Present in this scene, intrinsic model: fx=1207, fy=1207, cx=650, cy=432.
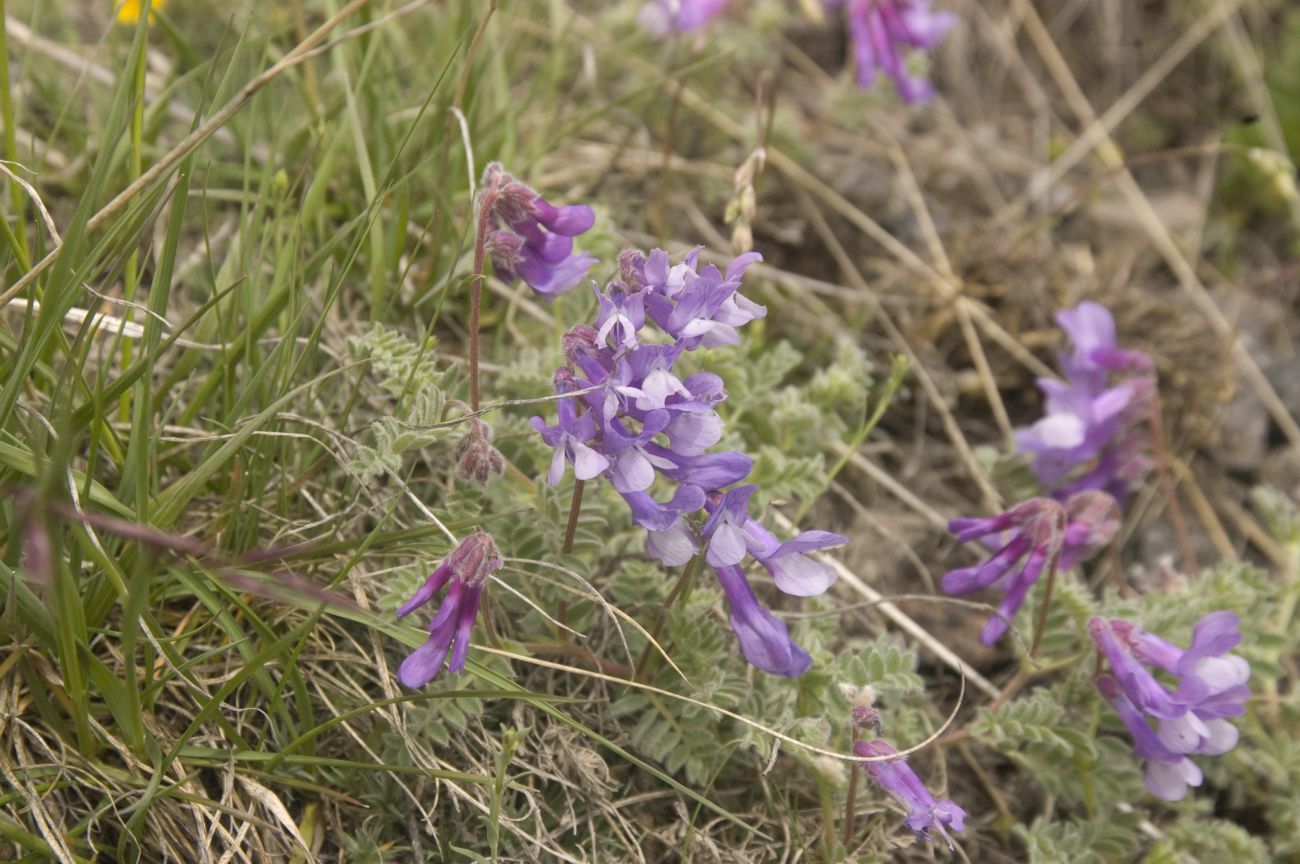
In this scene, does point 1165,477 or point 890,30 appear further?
point 890,30

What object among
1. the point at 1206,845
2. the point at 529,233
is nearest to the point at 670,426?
the point at 529,233

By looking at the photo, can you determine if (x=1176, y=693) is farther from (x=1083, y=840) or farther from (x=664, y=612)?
(x=664, y=612)

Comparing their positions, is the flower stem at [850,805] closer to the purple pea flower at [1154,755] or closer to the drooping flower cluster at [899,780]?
the drooping flower cluster at [899,780]

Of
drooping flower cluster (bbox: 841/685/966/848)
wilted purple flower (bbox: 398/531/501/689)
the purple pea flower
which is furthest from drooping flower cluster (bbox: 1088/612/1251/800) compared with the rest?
wilted purple flower (bbox: 398/531/501/689)

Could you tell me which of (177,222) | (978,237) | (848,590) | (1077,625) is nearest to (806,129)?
(978,237)

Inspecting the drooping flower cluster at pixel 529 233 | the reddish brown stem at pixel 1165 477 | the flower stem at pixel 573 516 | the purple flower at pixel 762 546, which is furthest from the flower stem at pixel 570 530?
the reddish brown stem at pixel 1165 477

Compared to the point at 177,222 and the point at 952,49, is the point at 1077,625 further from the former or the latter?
the point at 952,49
